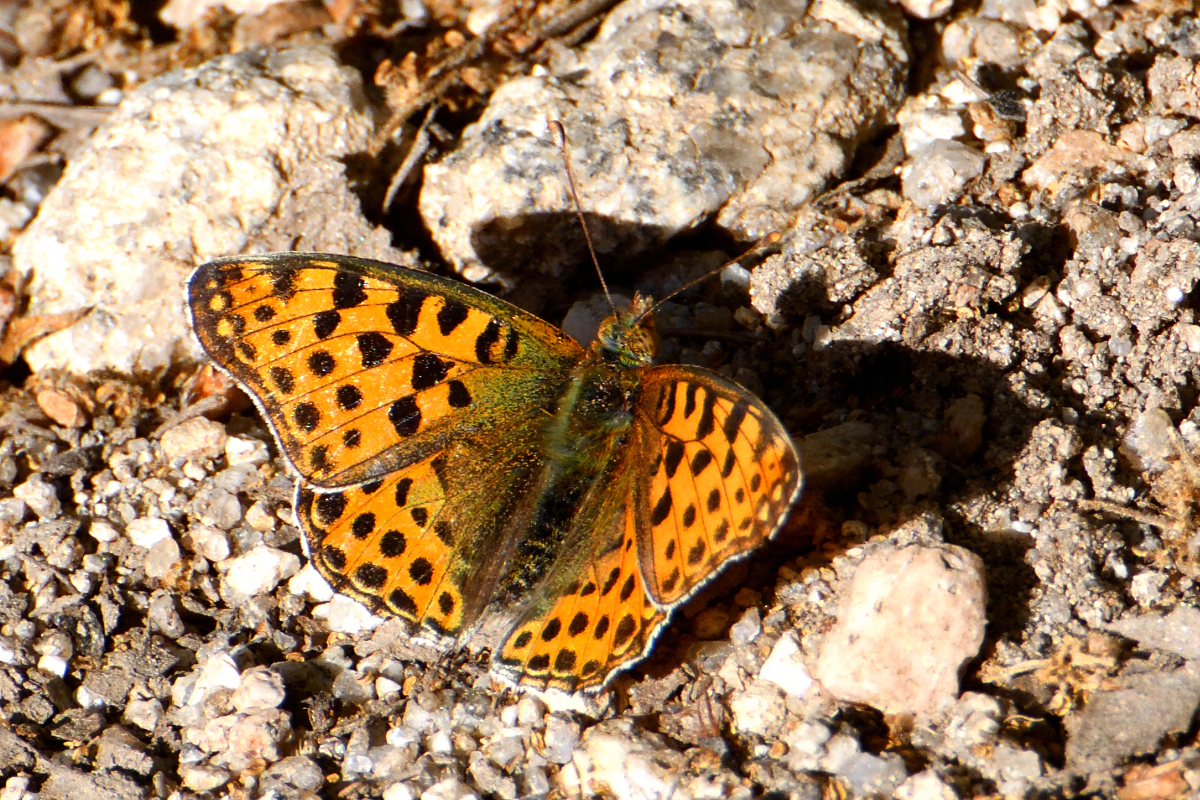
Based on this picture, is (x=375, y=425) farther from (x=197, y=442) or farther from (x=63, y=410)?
(x=63, y=410)

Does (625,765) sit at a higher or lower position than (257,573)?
higher

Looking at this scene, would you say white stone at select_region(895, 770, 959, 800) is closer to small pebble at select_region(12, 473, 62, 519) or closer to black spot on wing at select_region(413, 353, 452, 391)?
black spot on wing at select_region(413, 353, 452, 391)

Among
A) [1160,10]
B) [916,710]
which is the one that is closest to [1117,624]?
[916,710]

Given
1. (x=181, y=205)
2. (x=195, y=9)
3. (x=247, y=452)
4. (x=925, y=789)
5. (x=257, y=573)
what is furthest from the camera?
(x=195, y=9)

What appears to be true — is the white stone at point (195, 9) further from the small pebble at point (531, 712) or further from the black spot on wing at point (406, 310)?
the small pebble at point (531, 712)

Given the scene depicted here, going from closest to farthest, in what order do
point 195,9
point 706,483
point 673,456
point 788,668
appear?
1. point 706,483
2. point 673,456
3. point 788,668
4. point 195,9

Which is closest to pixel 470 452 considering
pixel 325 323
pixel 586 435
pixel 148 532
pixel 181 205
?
pixel 586 435
